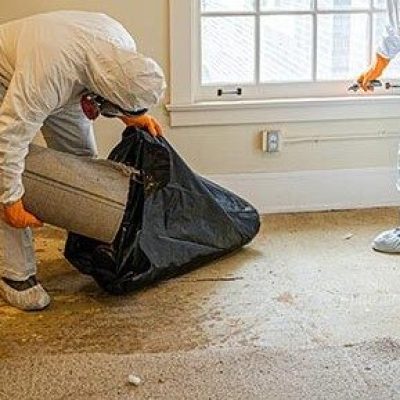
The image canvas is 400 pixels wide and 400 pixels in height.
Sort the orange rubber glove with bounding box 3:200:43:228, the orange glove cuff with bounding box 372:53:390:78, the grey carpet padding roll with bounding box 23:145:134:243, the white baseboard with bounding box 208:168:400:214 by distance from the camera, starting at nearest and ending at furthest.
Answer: the orange rubber glove with bounding box 3:200:43:228, the grey carpet padding roll with bounding box 23:145:134:243, the orange glove cuff with bounding box 372:53:390:78, the white baseboard with bounding box 208:168:400:214

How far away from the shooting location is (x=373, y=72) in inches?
147

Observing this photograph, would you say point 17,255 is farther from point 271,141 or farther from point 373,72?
point 373,72

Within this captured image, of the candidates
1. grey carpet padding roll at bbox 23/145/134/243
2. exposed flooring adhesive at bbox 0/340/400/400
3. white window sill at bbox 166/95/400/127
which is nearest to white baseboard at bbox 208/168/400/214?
white window sill at bbox 166/95/400/127

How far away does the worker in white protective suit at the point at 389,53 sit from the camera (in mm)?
3395

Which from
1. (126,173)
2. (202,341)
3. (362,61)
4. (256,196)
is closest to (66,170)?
(126,173)

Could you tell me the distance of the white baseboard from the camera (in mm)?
4008

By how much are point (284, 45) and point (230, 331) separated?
5.64ft

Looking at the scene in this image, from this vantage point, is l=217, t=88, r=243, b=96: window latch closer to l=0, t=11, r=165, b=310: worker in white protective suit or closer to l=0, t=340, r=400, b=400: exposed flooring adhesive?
l=0, t=11, r=165, b=310: worker in white protective suit

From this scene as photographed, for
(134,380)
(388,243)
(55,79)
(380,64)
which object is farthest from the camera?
(380,64)

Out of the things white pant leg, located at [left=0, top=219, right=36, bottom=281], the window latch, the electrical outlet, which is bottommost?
white pant leg, located at [left=0, top=219, right=36, bottom=281]

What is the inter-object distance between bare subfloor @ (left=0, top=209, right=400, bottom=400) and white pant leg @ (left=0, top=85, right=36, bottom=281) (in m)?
0.13

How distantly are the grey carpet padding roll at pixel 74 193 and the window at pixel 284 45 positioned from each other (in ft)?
3.60

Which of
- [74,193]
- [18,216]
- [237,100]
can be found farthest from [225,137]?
[18,216]

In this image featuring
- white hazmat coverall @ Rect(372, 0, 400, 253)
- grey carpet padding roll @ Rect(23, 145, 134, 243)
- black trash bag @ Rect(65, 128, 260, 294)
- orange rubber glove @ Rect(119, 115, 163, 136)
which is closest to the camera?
grey carpet padding roll @ Rect(23, 145, 134, 243)
